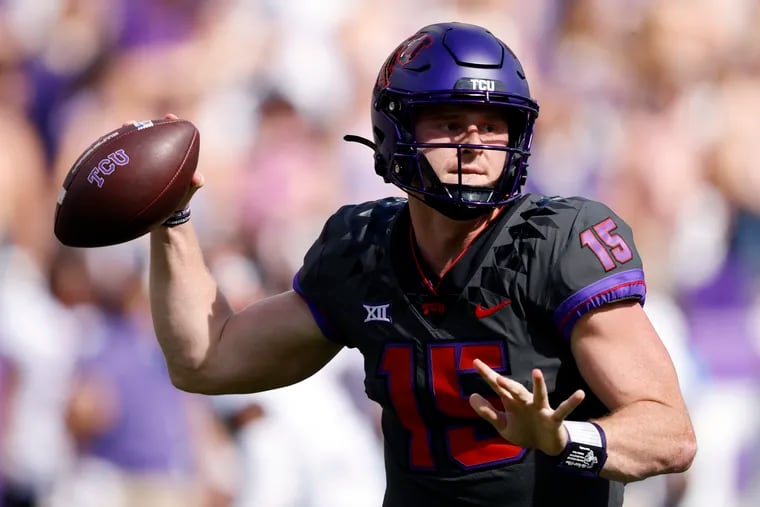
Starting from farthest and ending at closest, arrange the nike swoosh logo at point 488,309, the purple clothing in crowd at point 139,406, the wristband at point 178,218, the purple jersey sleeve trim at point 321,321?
the purple clothing in crowd at point 139,406
the wristband at point 178,218
the purple jersey sleeve trim at point 321,321
the nike swoosh logo at point 488,309

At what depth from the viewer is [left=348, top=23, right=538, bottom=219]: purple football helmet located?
2373mm

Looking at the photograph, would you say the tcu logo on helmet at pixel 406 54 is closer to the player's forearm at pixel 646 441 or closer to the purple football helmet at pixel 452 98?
the purple football helmet at pixel 452 98

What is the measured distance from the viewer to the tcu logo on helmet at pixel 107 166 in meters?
2.60

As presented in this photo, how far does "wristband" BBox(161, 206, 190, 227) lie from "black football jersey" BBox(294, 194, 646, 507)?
506mm

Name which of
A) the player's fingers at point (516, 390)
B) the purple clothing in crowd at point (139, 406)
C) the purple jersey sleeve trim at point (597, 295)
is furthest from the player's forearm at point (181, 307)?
the purple clothing in crowd at point (139, 406)

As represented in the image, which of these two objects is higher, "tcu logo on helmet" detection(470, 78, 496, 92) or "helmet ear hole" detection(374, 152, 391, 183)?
"tcu logo on helmet" detection(470, 78, 496, 92)

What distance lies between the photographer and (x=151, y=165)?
8.63 ft

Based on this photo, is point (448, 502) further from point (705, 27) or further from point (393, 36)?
point (705, 27)

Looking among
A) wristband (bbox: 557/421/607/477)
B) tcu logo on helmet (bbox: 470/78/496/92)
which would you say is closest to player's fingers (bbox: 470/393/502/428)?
wristband (bbox: 557/421/607/477)

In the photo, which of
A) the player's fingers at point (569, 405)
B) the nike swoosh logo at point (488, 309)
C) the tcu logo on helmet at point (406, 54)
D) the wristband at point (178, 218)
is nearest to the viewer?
the player's fingers at point (569, 405)

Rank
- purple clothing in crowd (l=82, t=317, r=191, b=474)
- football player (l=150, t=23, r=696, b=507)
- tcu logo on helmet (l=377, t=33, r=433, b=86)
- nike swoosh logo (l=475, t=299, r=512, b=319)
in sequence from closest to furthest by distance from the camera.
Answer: football player (l=150, t=23, r=696, b=507) < nike swoosh logo (l=475, t=299, r=512, b=319) < tcu logo on helmet (l=377, t=33, r=433, b=86) < purple clothing in crowd (l=82, t=317, r=191, b=474)

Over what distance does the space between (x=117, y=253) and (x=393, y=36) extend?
1267 mm

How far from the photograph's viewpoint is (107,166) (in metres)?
2.62

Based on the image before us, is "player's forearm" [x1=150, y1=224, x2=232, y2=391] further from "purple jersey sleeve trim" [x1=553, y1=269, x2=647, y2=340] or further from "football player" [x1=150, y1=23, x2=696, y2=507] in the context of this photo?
"purple jersey sleeve trim" [x1=553, y1=269, x2=647, y2=340]
